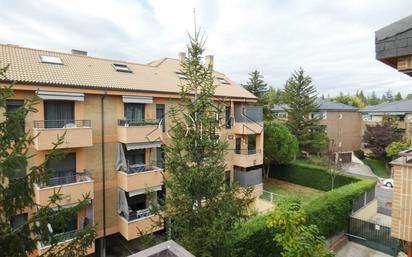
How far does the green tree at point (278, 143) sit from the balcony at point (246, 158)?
3910mm

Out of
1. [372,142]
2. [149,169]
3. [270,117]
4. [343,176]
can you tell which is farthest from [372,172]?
[149,169]

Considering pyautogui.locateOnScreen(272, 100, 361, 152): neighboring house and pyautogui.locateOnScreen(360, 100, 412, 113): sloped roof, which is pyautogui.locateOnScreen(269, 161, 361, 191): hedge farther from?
pyautogui.locateOnScreen(360, 100, 412, 113): sloped roof

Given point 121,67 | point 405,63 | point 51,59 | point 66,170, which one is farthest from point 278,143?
point 405,63

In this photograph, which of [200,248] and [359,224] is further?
[359,224]

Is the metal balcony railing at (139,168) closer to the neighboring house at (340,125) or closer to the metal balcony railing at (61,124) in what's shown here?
the metal balcony railing at (61,124)

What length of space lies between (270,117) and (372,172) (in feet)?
47.9

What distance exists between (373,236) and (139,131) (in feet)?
50.9

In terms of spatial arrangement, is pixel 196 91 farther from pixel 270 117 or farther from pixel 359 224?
pixel 270 117

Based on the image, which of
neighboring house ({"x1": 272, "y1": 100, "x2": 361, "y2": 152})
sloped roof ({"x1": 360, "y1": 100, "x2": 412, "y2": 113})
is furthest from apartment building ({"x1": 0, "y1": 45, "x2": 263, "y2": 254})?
sloped roof ({"x1": 360, "y1": 100, "x2": 412, "y2": 113})

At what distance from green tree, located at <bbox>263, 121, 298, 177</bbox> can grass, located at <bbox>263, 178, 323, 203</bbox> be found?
2684mm

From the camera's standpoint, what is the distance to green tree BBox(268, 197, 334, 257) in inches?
213

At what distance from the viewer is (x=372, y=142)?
107 feet

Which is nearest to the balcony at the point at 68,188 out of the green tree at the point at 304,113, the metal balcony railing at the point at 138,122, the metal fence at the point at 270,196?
the metal balcony railing at the point at 138,122

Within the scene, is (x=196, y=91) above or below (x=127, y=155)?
above
